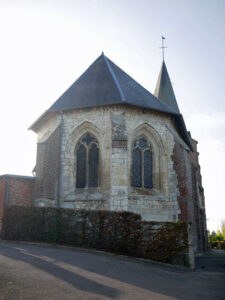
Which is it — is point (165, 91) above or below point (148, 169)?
above

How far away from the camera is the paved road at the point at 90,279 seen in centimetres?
506

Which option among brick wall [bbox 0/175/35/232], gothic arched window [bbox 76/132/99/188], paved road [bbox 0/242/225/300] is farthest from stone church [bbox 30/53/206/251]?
paved road [bbox 0/242/225/300]

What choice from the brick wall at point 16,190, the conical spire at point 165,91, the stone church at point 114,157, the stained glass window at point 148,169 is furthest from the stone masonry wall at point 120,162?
the conical spire at point 165,91

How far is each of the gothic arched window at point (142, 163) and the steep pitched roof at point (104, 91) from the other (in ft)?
5.61

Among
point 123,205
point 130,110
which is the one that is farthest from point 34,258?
point 130,110

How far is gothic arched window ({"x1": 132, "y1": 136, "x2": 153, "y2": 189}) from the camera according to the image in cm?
1400

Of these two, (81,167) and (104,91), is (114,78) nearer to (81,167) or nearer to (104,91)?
(104,91)

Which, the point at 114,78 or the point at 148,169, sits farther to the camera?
the point at 114,78

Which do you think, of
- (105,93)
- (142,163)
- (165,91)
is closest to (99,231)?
(142,163)

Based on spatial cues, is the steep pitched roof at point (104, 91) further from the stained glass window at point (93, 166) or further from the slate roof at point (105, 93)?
the stained glass window at point (93, 166)

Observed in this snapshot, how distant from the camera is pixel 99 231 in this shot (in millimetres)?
9625

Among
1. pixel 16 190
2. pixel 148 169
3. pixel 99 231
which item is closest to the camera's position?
pixel 99 231

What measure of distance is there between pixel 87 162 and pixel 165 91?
11975mm

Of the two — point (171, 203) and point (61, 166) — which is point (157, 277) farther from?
point (61, 166)
